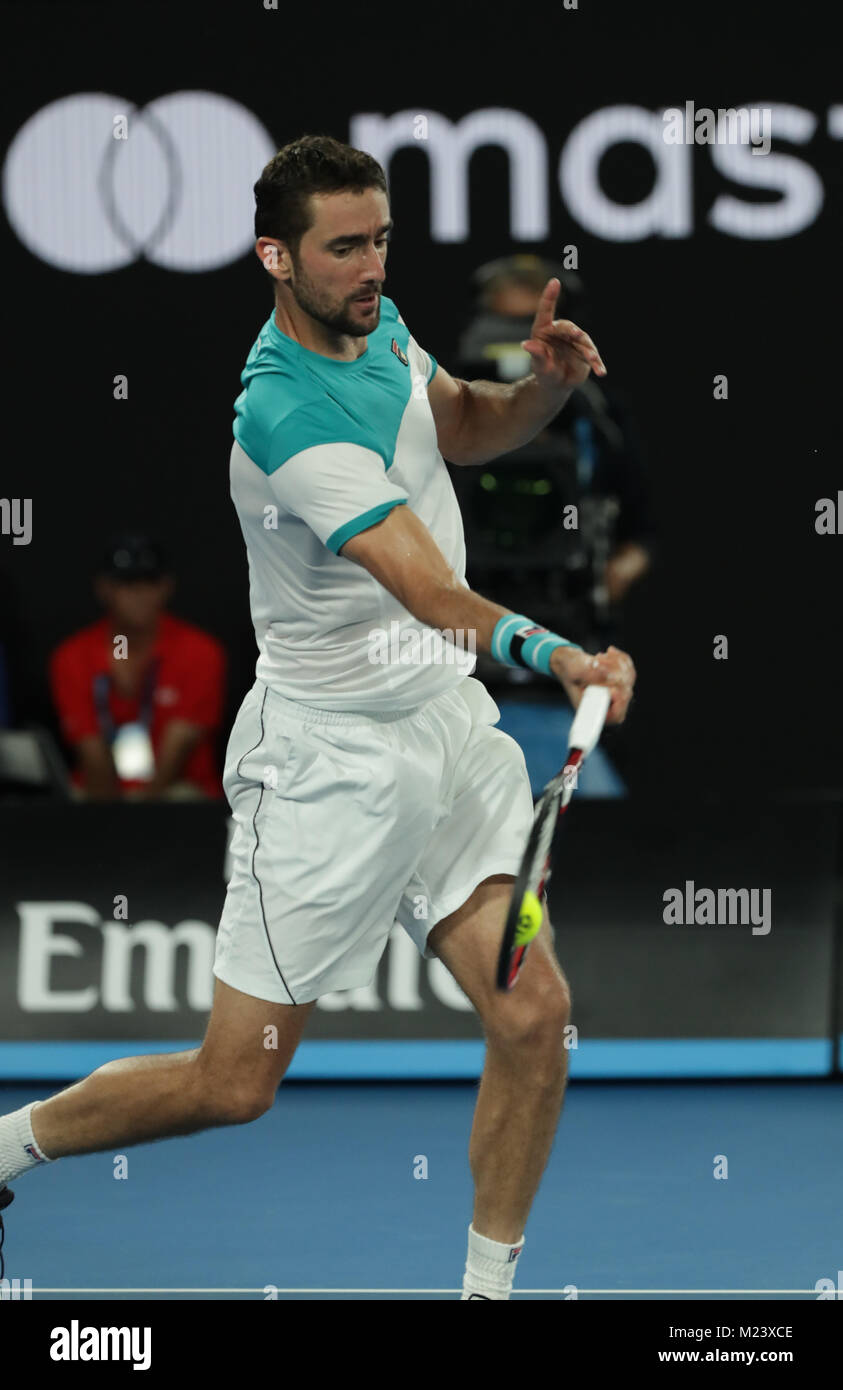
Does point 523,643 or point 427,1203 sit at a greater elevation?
point 523,643

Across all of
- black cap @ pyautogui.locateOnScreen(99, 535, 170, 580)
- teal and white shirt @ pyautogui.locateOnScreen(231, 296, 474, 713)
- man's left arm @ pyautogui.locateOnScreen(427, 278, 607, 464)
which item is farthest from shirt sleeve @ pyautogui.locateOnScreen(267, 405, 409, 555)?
black cap @ pyautogui.locateOnScreen(99, 535, 170, 580)

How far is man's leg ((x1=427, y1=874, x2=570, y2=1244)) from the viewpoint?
3.90 meters

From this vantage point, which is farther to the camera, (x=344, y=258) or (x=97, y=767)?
(x=97, y=767)

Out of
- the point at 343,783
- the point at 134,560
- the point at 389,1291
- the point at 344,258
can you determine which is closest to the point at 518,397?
the point at 344,258

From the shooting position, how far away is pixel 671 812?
21.8 ft

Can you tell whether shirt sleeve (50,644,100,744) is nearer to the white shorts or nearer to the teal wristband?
the white shorts

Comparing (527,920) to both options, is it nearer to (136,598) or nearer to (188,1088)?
(188,1088)

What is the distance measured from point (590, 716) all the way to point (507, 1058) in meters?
0.96

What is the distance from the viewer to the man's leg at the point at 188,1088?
12.8 ft

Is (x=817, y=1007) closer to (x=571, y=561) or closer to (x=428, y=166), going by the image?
(x=571, y=561)

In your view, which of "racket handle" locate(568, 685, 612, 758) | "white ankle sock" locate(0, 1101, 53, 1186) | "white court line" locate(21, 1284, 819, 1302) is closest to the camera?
"racket handle" locate(568, 685, 612, 758)

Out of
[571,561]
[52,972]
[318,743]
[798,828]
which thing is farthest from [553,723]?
[318,743]

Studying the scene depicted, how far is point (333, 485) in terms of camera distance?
3635 millimetres

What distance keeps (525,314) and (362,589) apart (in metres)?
3.73
